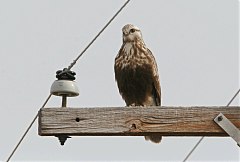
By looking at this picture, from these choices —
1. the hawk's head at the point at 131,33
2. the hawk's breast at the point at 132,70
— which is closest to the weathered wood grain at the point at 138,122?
the hawk's breast at the point at 132,70

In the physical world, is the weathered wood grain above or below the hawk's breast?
below

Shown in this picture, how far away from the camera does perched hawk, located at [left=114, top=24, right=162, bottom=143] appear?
203 inches

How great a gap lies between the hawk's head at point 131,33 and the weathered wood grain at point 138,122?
2.50m

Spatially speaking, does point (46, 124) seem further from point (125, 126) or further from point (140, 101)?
point (140, 101)

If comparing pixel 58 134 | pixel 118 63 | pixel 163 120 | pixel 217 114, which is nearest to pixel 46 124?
pixel 58 134

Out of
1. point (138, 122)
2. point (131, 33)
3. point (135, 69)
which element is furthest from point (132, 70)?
point (138, 122)

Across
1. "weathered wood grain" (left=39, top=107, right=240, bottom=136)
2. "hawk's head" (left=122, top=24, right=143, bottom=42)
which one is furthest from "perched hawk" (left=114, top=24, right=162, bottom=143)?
"weathered wood grain" (left=39, top=107, right=240, bottom=136)

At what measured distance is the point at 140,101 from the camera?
18.1ft

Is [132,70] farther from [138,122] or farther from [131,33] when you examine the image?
[138,122]

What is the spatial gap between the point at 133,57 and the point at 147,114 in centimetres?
239

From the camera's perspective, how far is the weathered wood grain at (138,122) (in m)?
2.79

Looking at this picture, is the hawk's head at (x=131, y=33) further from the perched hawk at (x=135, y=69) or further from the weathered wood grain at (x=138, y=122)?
the weathered wood grain at (x=138, y=122)

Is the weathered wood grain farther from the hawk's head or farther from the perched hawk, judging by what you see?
the hawk's head

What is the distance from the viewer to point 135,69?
5.15 m
